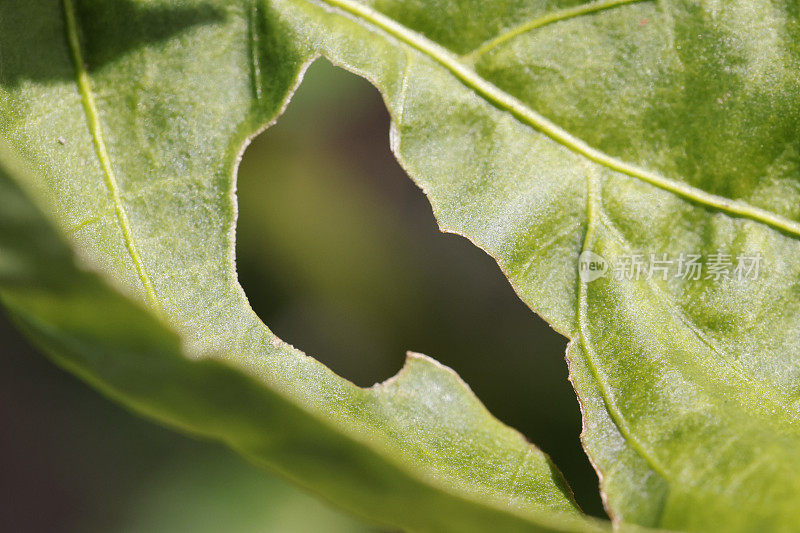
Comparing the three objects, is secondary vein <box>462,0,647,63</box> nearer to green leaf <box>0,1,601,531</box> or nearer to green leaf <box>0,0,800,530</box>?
green leaf <box>0,0,800,530</box>

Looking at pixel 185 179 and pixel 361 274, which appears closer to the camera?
pixel 185 179

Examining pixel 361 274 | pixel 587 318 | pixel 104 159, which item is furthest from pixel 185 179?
pixel 361 274

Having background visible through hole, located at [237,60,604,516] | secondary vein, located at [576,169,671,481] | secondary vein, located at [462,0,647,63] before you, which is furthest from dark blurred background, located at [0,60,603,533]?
secondary vein, located at [462,0,647,63]

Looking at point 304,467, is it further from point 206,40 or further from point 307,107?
point 307,107

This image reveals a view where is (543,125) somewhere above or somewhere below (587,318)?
above

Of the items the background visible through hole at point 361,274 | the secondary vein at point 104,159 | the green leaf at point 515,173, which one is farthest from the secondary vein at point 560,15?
the background visible through hole at point 361,274

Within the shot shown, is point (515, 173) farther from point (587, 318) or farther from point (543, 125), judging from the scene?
point (587, 318)

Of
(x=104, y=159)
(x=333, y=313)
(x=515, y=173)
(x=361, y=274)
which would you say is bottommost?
(x=333, y=313)
